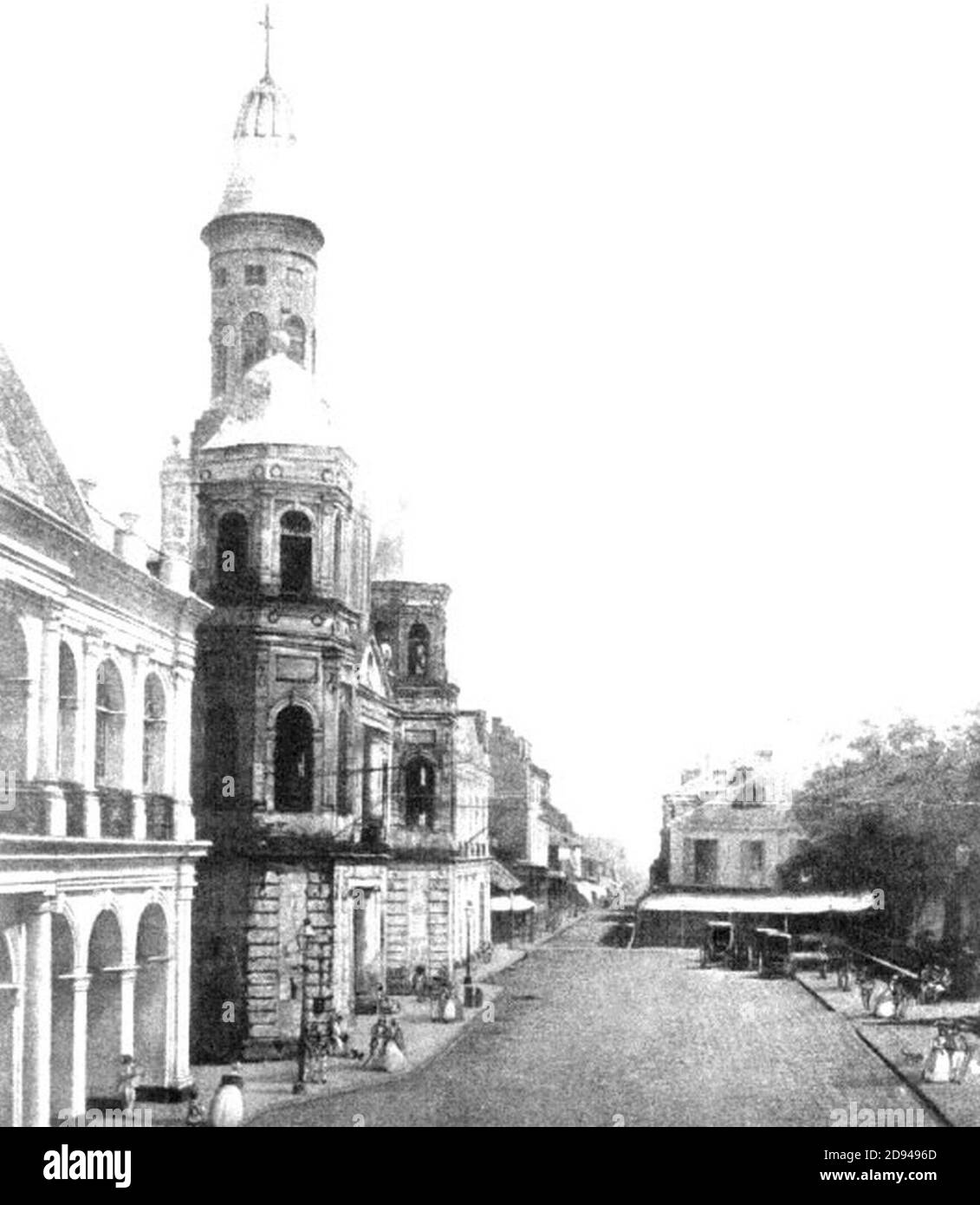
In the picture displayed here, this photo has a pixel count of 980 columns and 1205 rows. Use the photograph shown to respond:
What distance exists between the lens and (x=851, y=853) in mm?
55188

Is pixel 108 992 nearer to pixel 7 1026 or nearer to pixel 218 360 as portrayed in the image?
pixel 7 1026

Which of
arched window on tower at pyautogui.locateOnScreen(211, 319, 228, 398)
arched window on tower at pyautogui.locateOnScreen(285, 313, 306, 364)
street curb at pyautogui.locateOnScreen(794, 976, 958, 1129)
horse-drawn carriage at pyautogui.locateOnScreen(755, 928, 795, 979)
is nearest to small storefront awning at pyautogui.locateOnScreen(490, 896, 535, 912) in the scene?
horse-drawn carriage at pyautogui.locateOnScreen(755, 928, 795, 979)

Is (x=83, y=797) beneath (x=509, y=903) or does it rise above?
above

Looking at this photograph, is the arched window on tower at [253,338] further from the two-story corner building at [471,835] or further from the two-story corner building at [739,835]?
the two-story corner building at [739,835]

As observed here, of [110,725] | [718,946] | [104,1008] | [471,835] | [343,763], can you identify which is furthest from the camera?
[471,835]

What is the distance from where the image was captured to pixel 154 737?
27.7 meters

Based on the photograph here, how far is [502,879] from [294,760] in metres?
36.0

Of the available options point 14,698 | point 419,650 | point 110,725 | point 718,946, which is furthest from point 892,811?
point 14,698

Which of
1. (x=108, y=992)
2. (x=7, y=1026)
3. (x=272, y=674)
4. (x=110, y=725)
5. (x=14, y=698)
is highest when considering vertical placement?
(x=272, y=674)

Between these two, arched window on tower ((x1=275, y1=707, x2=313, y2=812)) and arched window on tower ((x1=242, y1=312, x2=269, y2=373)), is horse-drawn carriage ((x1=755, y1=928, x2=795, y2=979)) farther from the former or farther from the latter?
arched window on tower ((x1=242, y1=312, x2=269, y2=373))

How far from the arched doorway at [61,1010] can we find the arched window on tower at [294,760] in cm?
1005

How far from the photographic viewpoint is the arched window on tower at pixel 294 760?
33.0m

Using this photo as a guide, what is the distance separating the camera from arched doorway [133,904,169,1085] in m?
26.5

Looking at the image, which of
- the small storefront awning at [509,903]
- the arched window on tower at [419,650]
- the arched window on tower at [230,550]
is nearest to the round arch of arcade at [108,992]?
the arched window on tower at [230,550]
